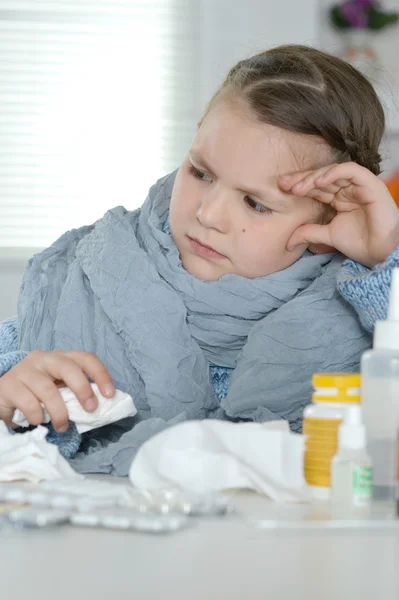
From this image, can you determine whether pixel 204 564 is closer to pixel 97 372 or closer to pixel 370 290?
pixel 97 372

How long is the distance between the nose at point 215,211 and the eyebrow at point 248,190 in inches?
1.0

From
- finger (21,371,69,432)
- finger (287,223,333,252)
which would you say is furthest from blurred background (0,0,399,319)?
finger (21,371,69,432)

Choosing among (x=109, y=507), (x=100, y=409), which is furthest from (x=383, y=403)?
(x=100, y=409)

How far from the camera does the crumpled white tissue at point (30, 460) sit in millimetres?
742

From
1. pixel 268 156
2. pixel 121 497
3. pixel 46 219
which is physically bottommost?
pixel 46 219

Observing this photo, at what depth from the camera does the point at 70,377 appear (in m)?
0.88

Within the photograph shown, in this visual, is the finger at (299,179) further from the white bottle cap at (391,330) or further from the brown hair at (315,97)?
the white bottle cap at (391,330)

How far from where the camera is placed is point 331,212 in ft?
4.02

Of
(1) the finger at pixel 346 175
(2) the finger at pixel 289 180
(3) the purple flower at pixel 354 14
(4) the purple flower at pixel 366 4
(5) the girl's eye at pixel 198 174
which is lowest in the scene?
(5) the girl's eye at pixel 198 174

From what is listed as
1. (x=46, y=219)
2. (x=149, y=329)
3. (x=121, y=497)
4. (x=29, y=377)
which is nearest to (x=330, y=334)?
(x=149, y=329)

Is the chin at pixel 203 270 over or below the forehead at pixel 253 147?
below

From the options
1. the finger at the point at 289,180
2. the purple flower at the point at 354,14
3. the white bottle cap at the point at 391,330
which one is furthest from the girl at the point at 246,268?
the purple flower at the point at 354,14

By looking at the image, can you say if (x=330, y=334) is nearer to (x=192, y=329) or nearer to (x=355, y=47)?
(x=192, y=329)

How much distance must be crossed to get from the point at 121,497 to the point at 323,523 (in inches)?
5.5
